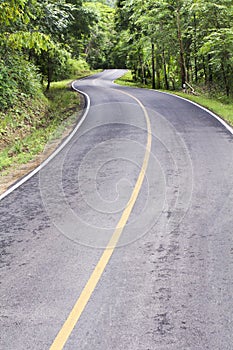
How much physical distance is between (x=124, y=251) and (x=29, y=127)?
40.4 ft

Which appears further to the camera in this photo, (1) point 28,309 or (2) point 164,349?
(1) point 28,309

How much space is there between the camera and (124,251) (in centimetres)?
593

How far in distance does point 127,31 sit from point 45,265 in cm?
4030

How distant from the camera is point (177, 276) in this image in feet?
17.0

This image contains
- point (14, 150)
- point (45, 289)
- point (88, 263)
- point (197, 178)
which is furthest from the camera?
point (14, 150)

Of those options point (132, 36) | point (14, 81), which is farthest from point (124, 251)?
point (132, 36)

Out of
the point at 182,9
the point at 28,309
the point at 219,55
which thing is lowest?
the point at 28,309

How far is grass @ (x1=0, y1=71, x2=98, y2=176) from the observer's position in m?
13.0

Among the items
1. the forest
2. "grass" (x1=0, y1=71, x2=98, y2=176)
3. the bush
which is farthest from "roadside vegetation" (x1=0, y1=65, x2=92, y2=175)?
the forest

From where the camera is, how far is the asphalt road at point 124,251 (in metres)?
4.20

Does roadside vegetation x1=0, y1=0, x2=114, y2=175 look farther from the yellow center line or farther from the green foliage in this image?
the green foliage

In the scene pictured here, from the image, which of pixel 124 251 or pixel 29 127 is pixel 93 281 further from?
pixel 29 127

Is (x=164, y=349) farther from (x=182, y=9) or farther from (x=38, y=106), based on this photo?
(x=182, y=9)

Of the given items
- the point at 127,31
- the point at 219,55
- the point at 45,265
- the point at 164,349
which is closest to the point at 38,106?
the point at 219,55
